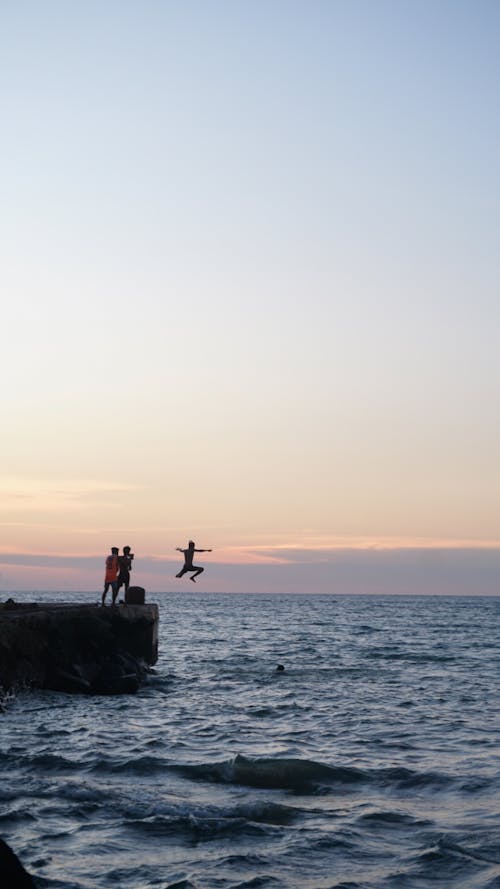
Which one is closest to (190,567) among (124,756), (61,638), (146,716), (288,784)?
(61,638)

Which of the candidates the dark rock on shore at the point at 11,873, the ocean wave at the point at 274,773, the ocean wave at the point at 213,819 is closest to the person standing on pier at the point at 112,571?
the ocean wave at the point at 274,773

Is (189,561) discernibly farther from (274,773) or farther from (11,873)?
(11,873)

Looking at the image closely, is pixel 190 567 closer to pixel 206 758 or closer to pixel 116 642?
pixel 116 642

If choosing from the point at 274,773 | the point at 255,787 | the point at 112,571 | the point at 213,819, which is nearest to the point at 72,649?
the point at 112,571

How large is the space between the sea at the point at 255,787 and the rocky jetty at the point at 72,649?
54 cm

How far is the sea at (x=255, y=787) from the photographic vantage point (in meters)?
10.3

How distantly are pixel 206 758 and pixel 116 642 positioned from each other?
11645mm

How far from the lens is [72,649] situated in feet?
82.9

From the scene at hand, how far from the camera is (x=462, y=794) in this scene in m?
14.1

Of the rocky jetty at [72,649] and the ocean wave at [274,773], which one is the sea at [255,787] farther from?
the rocky jetty at [72,649]

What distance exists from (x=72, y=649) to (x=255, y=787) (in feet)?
39.1

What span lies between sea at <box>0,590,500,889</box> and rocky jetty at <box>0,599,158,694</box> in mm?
540

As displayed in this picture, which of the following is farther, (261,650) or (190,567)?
(261,650)

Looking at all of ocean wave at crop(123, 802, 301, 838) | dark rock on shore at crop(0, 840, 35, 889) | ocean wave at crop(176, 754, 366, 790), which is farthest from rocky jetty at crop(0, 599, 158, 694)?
dark rock on shore at crop(0, 840, 35, 889)
